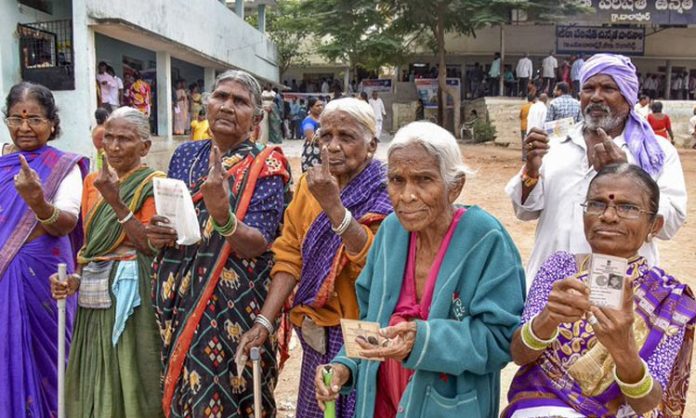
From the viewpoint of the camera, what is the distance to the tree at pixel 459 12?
69.8 feet

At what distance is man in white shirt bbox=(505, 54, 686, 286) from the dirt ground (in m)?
0.34

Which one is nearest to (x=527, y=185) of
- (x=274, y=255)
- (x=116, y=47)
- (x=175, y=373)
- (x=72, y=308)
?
(x=274, y=255)

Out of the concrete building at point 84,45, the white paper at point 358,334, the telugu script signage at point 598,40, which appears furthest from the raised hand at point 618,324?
the telugu script signage at point 598,40

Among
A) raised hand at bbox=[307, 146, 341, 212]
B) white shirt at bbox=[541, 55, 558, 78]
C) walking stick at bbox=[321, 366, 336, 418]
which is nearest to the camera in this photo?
walking stick at bbox=[321, 366, 336, 418]

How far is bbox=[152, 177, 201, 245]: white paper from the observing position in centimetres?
253

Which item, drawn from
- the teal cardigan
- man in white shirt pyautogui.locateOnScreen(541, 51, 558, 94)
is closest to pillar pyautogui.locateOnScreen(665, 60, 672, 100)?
man in white shirt pyautogui.locateOnScreen(541, 51, 558, 94)

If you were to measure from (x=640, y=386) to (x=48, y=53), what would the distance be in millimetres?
12043

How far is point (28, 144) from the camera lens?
3311 mm

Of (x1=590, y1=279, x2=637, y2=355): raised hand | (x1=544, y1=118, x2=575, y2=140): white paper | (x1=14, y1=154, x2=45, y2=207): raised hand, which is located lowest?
(x1=590, y1=279, x2=637, y2=355): raised hand

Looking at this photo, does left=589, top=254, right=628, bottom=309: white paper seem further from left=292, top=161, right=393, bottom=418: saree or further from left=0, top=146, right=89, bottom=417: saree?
left=0, top=146, right=89, bottom=417: saree

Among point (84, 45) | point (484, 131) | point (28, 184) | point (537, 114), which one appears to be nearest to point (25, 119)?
point (28, 184)

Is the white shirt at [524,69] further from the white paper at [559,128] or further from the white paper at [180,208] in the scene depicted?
the white paper at [180,208]

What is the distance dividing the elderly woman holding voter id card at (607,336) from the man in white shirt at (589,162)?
2.25 ft

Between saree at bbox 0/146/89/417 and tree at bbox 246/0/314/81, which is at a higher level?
tree at bbox 246/0/314/81
